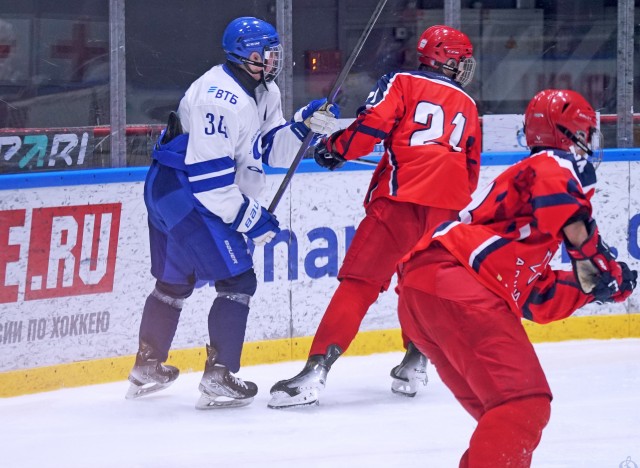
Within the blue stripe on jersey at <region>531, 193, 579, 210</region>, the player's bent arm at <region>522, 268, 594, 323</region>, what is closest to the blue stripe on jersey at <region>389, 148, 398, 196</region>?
the player's bent arm at <region>522, 268, 594, 323</region>

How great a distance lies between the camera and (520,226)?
2.42 meters

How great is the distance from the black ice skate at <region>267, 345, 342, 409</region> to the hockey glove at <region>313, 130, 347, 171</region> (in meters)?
0.62

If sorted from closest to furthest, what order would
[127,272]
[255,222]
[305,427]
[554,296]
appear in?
[554,296] → [305,427] → [255,222] → [127,272]

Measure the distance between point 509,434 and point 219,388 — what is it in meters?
1.78

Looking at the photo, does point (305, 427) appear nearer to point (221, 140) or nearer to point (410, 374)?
point (410, 374)

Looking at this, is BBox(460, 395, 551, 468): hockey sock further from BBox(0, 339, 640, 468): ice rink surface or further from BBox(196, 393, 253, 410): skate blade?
BBox(196, 393, 253, 410): skate blade

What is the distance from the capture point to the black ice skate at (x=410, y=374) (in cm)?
411

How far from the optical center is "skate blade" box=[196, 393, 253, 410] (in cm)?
393

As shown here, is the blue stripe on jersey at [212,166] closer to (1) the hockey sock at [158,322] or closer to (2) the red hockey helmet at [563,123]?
(1) the hockey sock at [158,322]

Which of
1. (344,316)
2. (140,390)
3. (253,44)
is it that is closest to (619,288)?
(344,316)

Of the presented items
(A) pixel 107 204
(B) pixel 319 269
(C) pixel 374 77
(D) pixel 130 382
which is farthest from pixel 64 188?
(C) pixel 374 77

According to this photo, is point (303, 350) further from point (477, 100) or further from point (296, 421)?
point (477, 100)

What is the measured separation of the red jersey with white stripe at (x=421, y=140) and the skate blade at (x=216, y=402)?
2.71 ft

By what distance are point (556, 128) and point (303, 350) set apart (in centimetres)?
245
